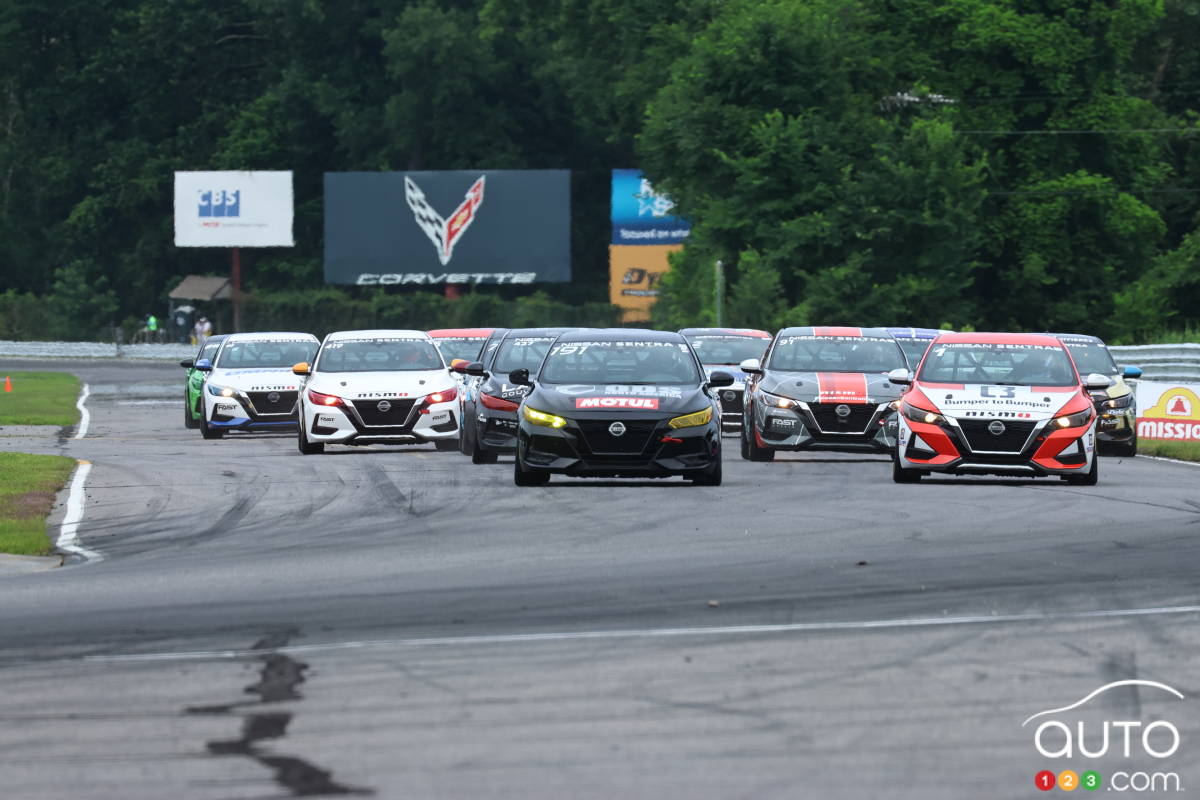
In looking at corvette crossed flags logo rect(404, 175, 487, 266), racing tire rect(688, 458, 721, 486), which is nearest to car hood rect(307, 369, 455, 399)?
racing tire rect(688, 458, 721, 486)

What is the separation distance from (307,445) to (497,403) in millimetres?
3176

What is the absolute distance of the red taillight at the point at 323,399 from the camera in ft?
83.2

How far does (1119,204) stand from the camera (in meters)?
59.1

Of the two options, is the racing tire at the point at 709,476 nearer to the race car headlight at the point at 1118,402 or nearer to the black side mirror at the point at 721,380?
the black side mirror at the point at 721,380

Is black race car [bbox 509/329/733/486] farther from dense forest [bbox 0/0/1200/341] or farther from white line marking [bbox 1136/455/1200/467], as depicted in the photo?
dense forest [bbox 0/0/1200/341]

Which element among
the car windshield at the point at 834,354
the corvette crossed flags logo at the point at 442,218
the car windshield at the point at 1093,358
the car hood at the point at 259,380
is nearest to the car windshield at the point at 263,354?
the car hood at the point at 259,380

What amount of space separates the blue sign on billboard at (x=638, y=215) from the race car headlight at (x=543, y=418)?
6498 centimetres

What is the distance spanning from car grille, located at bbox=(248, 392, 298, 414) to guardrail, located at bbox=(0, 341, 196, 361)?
56970mm

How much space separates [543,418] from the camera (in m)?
19.4

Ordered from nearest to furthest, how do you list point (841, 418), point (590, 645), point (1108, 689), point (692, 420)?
point (1108, 689)
point (590, 645)
point (692, 420)
point (841, 418)

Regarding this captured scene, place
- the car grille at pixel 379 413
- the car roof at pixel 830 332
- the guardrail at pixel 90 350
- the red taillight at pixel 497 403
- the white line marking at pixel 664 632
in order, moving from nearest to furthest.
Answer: the white line marking at pixel 664 632, the red taillight at pixel 497 403, the car grille at pixel 379 413, the car roof at pixel 830 332, the guardrail at pixel 90 350

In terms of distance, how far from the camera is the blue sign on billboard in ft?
277

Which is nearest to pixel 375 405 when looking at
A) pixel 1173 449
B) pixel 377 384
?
pixel 377 384

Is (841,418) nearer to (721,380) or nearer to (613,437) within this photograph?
(721,380)
